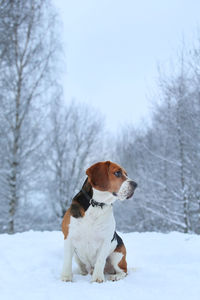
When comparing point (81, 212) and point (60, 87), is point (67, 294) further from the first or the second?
point (60, 87)

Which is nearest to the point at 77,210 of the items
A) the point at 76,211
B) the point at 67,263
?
the point at 76,211

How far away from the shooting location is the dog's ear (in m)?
2.70

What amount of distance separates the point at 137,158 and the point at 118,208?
4.48 m

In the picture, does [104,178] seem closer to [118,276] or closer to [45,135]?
[118,276]

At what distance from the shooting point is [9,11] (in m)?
9.79

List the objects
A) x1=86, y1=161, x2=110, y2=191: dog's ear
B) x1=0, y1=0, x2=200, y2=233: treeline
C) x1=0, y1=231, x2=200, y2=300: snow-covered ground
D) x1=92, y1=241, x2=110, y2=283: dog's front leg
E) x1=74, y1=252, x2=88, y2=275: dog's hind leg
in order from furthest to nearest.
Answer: x1=0, y1=0, x2=200, y2=233: treeline
x1=74, y1=252, x2=88, y2=275: dog's hind leg
x1=86, y1=161, x2=110, y2=191: dog's ear
x1=92, y1=241, x2=110, y2=283: dog's front leg
x1=0, y1=231, x2=200, y2=300: snow-covered ground

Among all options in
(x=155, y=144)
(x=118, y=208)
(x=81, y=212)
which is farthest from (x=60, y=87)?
(x=81, y=212)

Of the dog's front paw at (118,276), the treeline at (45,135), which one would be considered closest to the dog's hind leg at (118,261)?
the dog's front paw at (118,276)

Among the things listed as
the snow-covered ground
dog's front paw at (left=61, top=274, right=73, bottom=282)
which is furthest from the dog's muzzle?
dog's front paw at (left=61, top=274, right=73, bottom=282)

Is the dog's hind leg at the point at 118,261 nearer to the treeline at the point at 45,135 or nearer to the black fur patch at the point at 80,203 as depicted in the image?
the black fur patch at the point at 80,203

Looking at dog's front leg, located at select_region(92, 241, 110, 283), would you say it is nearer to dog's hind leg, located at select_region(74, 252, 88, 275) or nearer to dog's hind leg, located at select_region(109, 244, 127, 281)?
dog's hind leg, located at select_region(109, 244, 127, 281)

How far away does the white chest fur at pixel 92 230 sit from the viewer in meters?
2.62

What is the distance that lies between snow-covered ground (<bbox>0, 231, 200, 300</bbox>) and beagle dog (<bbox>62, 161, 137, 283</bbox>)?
21cm

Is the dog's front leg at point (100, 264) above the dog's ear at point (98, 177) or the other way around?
the other way around
